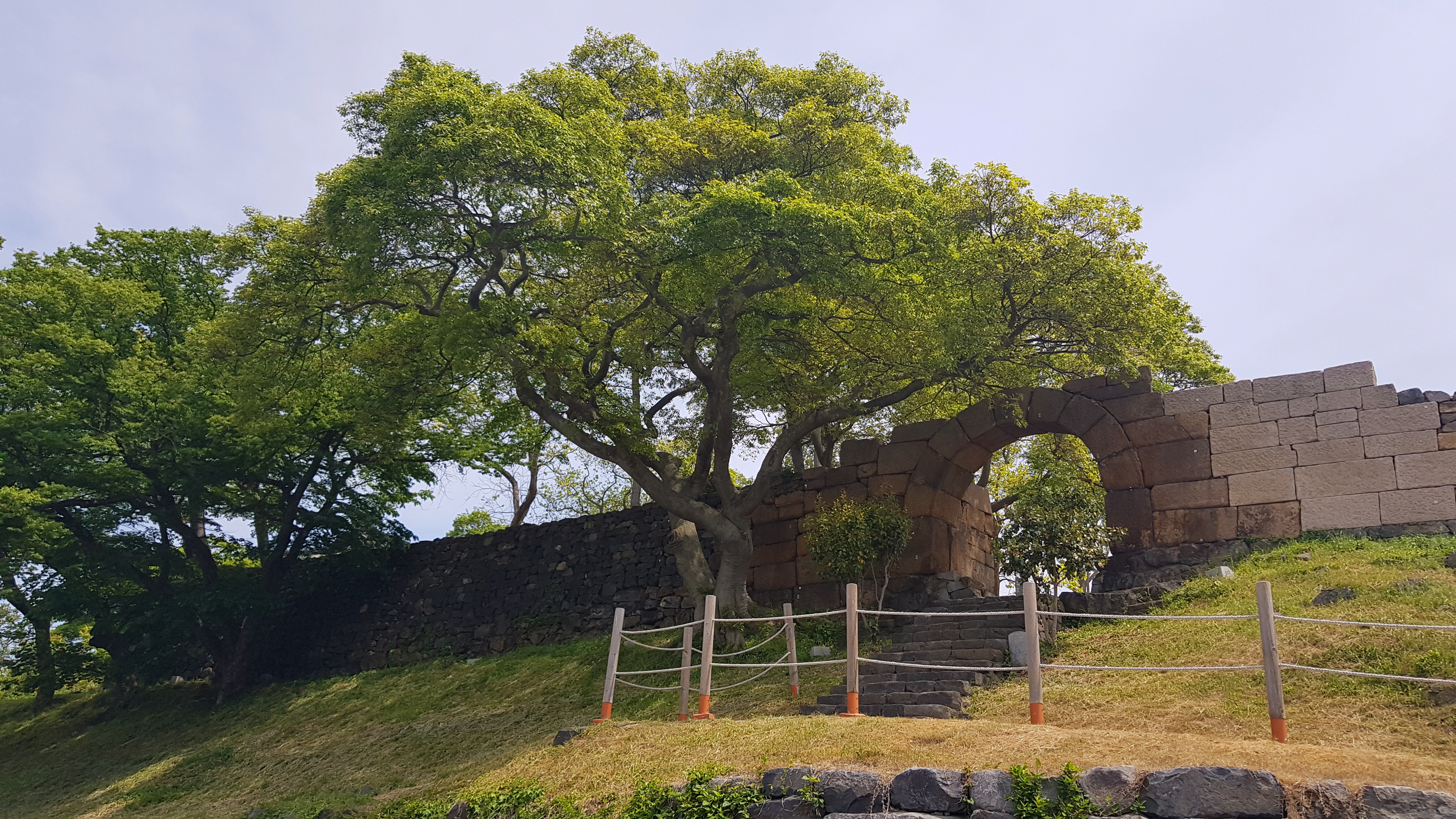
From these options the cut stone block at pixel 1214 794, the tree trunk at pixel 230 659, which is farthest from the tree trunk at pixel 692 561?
the tree trunk at pixel 230 659

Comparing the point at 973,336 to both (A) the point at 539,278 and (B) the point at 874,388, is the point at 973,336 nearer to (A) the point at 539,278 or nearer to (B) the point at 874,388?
(B) the point at 874,388

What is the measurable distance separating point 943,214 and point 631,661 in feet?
24.6

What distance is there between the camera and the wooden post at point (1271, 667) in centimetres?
748

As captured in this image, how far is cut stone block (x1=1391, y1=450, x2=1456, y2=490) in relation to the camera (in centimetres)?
1207

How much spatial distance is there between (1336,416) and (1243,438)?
1.07 meters

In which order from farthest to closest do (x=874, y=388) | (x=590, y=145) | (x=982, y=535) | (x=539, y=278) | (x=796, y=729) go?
(x=982, y=535)
(x=539, y=278)
(x=874, y=388)
(x=590, y=145)
(x=796, y=729)

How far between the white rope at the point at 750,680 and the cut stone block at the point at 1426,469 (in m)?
7.45

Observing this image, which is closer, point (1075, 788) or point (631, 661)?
point (1075, 788)

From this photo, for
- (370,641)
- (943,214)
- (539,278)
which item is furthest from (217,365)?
(943,214)

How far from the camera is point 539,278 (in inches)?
625

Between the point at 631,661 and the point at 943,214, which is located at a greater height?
the point at 943,214

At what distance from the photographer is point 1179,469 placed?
13.8 m

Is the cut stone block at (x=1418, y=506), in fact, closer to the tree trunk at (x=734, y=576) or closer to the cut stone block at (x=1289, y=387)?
the cut stone block at (x=1289, y=387)

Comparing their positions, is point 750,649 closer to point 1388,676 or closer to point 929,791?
point 929,791
